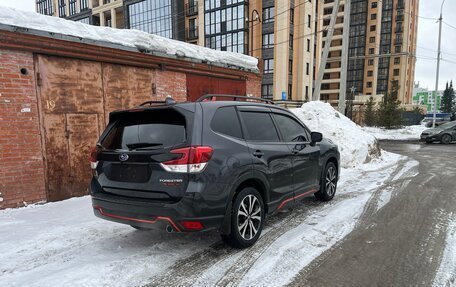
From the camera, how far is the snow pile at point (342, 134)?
9961 millimetres

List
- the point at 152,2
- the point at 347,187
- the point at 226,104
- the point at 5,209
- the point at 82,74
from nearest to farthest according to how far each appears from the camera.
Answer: the point at 226,104 < the point at 5,209 < the point at 82,74 < the point at 347,187 < the point at 152,2

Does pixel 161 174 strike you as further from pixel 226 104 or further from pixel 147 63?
pixel 147 63

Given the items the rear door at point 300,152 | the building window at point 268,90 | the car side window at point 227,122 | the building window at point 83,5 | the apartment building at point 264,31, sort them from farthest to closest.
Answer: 1. the building window at point 83,5
2. the building window at point 268,90
3. the apartment building at point 264,31
4. the rear door at point 300,152
5. the car side window at point 227,122

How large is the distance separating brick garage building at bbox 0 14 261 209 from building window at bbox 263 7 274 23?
123 feet

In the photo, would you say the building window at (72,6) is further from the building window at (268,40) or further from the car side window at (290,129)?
the car side window at (290,129)

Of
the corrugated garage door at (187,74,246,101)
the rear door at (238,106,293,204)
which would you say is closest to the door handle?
the rear door at (238,106,293,204)

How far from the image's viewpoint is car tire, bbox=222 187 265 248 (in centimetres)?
356

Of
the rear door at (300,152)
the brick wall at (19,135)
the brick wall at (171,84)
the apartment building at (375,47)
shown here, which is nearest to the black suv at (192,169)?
the rear door at (300,152)

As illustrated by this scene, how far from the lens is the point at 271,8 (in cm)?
4138

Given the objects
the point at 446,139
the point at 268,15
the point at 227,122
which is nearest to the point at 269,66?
the point at 268,15

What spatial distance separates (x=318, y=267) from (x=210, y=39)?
44.6 meters

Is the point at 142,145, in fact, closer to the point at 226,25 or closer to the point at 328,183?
the point at 328,183

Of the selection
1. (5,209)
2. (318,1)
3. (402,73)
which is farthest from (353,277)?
(402,73)

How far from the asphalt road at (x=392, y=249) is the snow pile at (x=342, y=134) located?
380 cm
